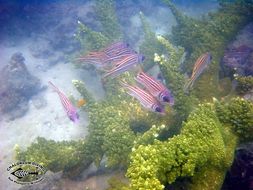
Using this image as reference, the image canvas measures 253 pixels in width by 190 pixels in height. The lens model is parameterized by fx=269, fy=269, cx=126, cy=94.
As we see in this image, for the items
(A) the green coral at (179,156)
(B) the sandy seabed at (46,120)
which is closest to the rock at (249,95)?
(A) the green coral at (179,156)

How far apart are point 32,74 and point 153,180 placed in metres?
11.4

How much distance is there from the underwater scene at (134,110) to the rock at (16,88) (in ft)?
0.14

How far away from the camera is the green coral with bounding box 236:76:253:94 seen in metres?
6.07

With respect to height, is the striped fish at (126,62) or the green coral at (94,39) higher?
the striped fish at (126,62)

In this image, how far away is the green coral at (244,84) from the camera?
607 centimetres

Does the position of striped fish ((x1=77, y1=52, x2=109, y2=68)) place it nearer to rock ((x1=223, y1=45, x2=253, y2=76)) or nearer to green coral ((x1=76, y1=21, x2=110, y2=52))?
green coral ((x1=76, y1=21, x2=110, y2=52))

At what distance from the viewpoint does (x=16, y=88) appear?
1184 cm

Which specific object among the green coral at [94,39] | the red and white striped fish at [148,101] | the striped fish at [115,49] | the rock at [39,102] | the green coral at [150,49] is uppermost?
the red and white striped fish at [148,101]

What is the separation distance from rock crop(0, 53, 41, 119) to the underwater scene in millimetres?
43

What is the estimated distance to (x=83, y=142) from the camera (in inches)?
265

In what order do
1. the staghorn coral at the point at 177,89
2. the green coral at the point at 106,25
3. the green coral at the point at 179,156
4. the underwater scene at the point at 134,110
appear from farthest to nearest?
1. the green coral at the point at 106,25
2. the staghorn coral at the point at 177,89
3. the underwater scene at the point at 134,110
4. the green coral at the point at 179,156

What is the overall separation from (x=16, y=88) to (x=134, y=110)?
22.3 ft

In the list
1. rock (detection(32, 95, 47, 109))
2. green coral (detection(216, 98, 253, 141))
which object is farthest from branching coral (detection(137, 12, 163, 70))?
green coral (detection(216, 98, 253, 141))

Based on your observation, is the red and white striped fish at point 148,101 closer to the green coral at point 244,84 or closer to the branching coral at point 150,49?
the green coral at point 244,84
